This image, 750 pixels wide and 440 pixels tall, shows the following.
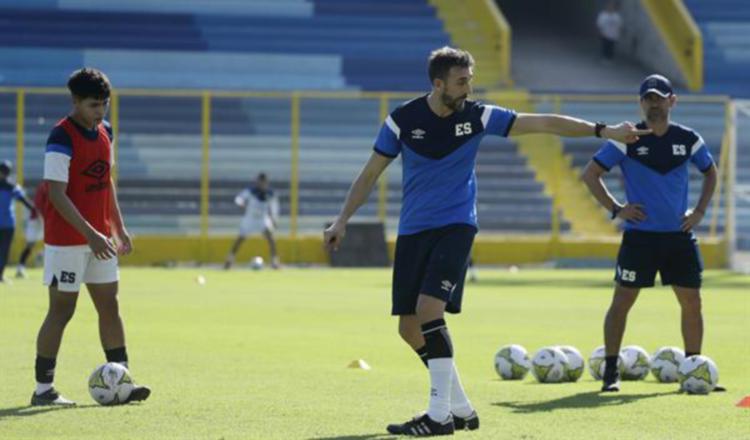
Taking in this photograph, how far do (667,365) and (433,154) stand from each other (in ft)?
12.8

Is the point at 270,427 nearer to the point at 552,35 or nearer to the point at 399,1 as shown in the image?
the point at 399,1

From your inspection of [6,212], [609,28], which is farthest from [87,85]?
[609,28]

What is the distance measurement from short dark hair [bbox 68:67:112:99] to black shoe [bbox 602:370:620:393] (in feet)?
13.7

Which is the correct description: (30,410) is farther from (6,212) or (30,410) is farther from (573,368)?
(6,212)

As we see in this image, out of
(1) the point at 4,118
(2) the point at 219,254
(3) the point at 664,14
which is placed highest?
(3) the point at 664,14

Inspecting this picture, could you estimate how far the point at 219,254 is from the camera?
36.8m

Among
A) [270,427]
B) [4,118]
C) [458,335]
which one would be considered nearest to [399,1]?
[4,118]

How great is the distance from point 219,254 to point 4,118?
550 centimetres

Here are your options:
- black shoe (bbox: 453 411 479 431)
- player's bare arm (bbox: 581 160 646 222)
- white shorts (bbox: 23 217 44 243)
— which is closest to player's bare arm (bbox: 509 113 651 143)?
black shoe (bbox: 453 411 479 431)

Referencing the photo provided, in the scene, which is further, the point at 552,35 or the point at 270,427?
the point at 552,35

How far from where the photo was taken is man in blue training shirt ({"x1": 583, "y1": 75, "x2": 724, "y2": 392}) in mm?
12641

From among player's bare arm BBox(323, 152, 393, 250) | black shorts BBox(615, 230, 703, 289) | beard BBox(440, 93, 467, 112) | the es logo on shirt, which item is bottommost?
black shorts BBox(615, 230, 703, 289)

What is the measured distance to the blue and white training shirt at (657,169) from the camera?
41.6ft

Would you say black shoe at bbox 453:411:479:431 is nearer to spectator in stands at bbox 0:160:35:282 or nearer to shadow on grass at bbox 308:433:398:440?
shadow on grass at bbox 308:433:398:440
